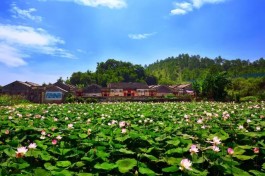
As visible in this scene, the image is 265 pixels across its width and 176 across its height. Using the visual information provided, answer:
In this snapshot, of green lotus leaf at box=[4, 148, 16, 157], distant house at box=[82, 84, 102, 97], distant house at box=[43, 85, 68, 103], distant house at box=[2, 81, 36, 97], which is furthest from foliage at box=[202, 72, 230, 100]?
distant house at box=[82, 84, 102, 97]

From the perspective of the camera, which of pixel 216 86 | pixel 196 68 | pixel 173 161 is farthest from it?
pixel 196 68

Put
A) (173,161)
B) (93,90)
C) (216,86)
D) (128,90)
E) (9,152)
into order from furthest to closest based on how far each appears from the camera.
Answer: (128,90) < (93,90) < (216,86) < (9,152) < (173,161)

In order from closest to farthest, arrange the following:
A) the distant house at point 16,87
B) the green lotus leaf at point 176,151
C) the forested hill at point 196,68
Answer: the green lotus leaf at point 176,151
the distant house at point 16,87
the forested hill at point 196,68

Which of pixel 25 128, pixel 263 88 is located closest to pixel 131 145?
pixel 25 128

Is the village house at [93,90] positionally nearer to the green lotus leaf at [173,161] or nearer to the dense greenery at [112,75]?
the dense greenery at [112,75]

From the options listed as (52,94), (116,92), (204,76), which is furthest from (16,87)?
(204,76)

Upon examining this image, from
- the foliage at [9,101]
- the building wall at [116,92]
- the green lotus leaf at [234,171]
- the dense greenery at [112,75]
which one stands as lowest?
the green lotus leaf at [234,171]

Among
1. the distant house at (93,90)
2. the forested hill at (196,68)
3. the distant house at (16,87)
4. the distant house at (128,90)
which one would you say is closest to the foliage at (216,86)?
the distant house at (16,87)

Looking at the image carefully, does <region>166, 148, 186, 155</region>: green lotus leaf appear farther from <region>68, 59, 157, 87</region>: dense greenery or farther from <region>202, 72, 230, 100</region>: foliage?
<region>68, 59, 157, 87</region>: dense greenery

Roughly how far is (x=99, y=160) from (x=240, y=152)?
1.67 meters

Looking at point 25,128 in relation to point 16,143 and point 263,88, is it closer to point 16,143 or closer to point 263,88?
point 16,143

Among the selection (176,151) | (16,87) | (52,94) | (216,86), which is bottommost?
(176,151)

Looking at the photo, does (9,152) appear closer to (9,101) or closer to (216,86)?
(9,101)

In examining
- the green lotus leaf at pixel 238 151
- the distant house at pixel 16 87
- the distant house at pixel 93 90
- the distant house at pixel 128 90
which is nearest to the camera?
the green lotus leaf at pixel 238 151
